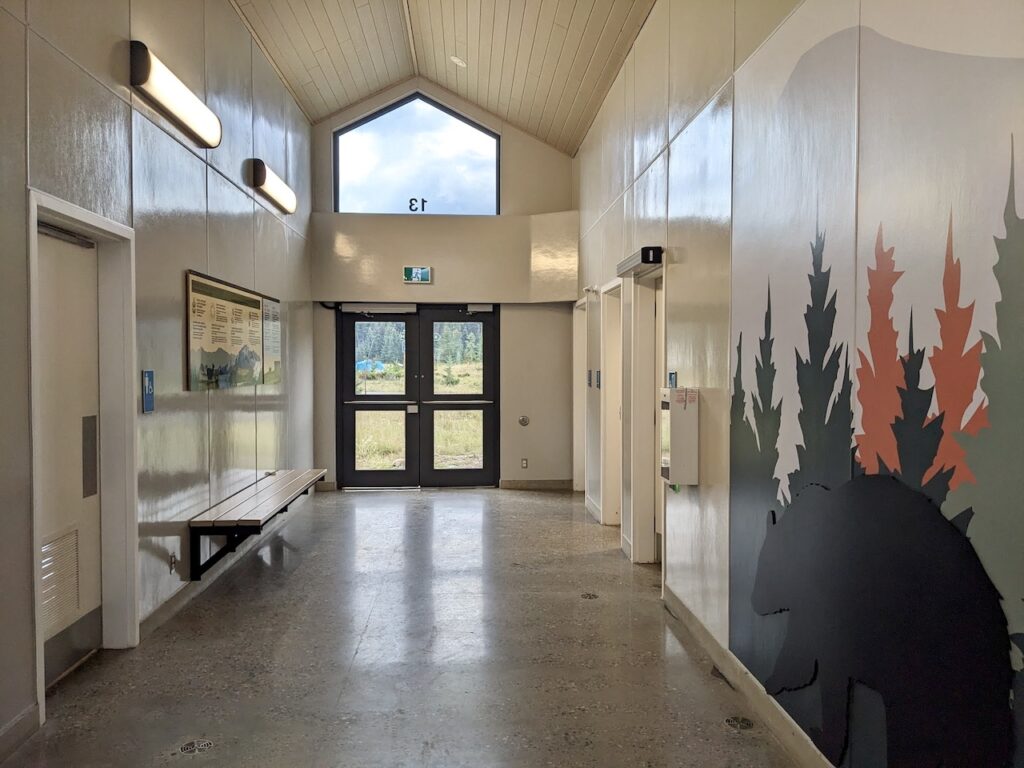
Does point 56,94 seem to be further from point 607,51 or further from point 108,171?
point 607,51

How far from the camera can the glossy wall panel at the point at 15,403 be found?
108 inches

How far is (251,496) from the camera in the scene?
17.9 feet

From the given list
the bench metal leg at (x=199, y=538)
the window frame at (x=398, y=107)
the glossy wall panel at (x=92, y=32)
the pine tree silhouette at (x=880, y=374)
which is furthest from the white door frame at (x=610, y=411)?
the pine tree silhouette at (x=880, y=374)

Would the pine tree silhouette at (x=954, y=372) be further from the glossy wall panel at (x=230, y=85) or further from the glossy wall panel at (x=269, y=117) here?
the glossy wall panel at (x=269, y=117)

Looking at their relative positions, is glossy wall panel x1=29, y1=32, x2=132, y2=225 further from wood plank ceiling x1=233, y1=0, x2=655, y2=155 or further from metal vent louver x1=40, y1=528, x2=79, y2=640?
wood plank ceiling x1=233, y1=0, x2=655, y2=155

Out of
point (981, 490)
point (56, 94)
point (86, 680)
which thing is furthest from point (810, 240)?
point (86, 680)

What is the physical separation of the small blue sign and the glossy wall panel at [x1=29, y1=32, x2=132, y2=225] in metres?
0.81

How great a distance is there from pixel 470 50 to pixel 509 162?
1.77 meters

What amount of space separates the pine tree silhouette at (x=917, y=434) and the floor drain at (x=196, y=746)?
8.56 feet

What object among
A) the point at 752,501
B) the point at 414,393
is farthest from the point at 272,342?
the point at 752,501

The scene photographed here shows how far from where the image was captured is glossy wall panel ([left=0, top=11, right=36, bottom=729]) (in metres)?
2.75

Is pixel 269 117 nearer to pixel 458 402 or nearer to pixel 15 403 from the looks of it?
pixel 458 402

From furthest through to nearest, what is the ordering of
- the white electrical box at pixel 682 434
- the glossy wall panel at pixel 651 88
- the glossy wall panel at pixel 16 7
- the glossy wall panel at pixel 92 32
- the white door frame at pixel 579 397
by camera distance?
1. the white door frame at pixel 579 397
2. the glossy wall panel at pixel 651 88
3. the white electrical box at pixel 682 434
4. the glossy wall panel at pixel 92 32
5. the glossy wall panel at pixel 16 7

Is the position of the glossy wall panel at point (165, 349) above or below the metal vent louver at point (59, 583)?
above
